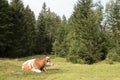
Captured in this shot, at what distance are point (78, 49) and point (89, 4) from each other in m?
8.49

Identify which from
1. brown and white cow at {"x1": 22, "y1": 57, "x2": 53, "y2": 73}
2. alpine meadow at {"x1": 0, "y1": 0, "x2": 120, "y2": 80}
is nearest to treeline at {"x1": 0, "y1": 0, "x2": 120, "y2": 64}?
alpine meadow at {"x1": 0, "y1": 0, "x2": 120, "y2": 80}

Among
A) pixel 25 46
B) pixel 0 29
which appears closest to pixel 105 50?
pixel 0 29

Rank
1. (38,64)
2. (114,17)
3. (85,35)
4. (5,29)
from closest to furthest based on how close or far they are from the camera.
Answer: (38,64), (85,35), (5,29), (114,17)

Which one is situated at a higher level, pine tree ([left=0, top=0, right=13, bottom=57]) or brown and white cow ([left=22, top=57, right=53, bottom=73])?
pine tree ([left=0, top=0, right=13, bottom=57])

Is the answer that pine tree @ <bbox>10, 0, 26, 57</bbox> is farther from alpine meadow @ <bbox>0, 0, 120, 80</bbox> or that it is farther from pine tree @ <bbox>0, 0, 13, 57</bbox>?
pine tree @ <bbox>0, 0, 13, 57</bbox>

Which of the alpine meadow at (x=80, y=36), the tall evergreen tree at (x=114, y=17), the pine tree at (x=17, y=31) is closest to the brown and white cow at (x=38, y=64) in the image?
the alpine meadow at (x=80, y=36)

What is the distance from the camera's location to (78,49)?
45.0 meters

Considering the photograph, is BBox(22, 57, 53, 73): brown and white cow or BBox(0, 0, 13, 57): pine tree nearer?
BBox(22, 57, 53, 73): brown and white cow

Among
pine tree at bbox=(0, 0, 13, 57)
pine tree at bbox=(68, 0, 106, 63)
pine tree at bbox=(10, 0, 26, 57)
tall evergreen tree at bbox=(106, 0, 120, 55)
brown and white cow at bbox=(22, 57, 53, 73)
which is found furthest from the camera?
pine tree at bbox=(10, 0, 26, 57)

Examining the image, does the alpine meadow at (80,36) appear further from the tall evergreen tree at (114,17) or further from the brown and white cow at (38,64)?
the brown and white cow at (38,64)

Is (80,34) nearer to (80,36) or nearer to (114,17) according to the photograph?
(80,36)

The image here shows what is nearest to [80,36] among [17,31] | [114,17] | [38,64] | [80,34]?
[80,34]

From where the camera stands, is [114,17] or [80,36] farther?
[114,17]

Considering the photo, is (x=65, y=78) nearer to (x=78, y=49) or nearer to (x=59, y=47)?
(x=78, y=49)
